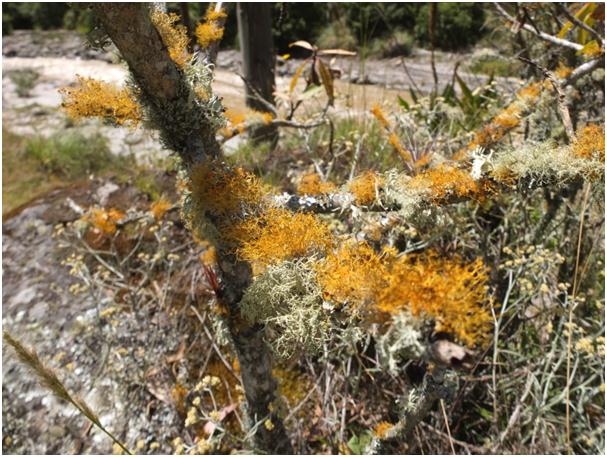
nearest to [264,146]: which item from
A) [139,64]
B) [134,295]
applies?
[134,295]

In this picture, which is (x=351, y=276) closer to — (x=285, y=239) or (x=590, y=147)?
(x=285, y=239)

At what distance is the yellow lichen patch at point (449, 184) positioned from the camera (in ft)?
2.22

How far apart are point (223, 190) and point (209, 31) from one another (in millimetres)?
402

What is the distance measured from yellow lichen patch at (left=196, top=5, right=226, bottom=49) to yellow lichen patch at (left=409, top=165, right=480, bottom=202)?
51 cm

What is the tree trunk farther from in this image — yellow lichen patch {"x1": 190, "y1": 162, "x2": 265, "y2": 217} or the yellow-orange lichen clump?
the yellow-orange lichen clump

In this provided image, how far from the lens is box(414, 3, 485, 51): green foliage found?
6.50 metres

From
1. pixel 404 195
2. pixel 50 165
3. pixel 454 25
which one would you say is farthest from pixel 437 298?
pixel 454 25

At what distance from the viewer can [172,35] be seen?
631mm

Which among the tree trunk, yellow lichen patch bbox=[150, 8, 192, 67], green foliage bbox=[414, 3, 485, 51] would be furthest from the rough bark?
green foliage bbox=[414, 3, 485, 51]

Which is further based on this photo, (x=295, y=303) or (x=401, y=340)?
(x=295, y=303)

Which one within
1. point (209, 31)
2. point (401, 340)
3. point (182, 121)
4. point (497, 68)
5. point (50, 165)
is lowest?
point (50, 165)

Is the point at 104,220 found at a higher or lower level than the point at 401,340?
lower

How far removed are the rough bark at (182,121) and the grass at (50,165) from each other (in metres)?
1.92

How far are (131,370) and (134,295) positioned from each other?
261 millimetres
